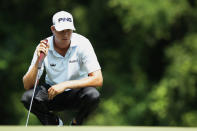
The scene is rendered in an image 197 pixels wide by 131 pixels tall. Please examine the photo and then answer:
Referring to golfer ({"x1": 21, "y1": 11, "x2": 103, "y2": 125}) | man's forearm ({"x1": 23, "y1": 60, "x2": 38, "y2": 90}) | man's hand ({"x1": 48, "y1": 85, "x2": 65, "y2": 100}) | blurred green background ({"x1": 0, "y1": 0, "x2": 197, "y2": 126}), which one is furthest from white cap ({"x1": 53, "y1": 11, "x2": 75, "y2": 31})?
blurred green background ({"x1": 0, "y1": 0, "x2": 197, "y2": 126})

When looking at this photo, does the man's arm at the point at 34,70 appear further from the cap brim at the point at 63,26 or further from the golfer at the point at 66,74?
the cap brim at the point at 63,26

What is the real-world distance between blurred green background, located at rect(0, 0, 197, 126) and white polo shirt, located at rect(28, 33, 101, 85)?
6540 millimetres

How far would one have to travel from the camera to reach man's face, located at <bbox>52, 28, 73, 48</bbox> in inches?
182

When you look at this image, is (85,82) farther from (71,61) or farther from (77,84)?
(71,61)

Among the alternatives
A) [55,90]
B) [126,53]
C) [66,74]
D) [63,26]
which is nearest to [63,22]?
[63,26]

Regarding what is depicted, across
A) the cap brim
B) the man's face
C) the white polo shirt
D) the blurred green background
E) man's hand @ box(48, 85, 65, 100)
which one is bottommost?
the blurred green background

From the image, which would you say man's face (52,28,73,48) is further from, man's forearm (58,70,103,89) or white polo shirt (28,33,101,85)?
man's forearm (58,70,103,89)

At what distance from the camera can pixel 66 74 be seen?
4738mm

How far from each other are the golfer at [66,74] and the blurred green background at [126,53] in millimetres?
6512

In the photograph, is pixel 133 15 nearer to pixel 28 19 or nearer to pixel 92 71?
pixel 28 19

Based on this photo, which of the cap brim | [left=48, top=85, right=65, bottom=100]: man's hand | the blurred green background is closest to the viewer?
[left=48, top=85, right=65, bottom=100]: man's hand

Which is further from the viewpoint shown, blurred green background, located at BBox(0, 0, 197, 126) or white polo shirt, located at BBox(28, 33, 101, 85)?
blurred green background, located at BBox(0, 0, 197, 126)

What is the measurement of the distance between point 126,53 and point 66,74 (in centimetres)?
824

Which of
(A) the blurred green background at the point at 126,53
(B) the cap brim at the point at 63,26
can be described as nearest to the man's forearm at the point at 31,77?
(B) the cap brim at the point at 63,26
